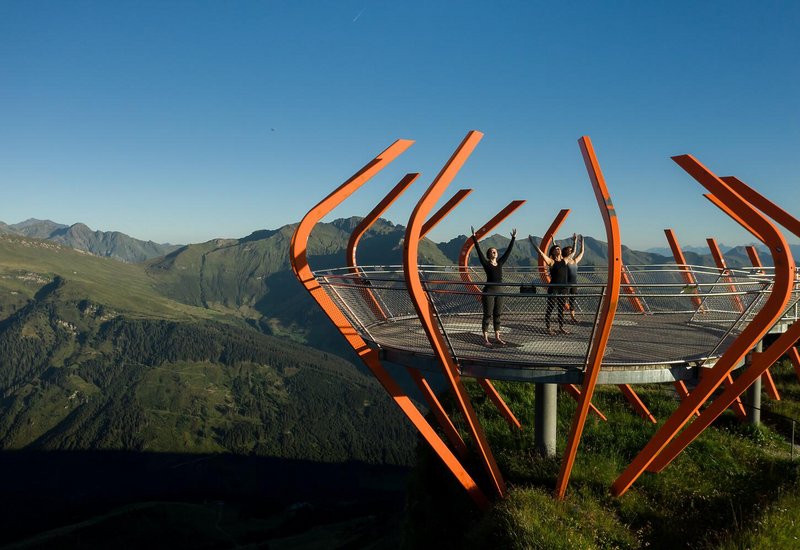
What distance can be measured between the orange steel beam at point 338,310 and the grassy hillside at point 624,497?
70.2 inches

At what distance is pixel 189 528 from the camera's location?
153m

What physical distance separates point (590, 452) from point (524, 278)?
11.3m

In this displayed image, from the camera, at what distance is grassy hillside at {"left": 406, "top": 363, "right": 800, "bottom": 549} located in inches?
441

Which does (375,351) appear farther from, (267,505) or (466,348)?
(267,505)

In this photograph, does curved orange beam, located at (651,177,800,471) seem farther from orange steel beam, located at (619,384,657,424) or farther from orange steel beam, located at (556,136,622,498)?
orange steel beam, located at (619,384,657,424)

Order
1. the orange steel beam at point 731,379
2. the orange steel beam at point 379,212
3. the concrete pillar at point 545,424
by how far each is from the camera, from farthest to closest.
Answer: the orange steel beam at point 731,379 → the orange steel beam at point 379,212 → the concrete pillar at point 545,424

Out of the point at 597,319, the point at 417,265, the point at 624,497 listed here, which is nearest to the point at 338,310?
the point at 417,265

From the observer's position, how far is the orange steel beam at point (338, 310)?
39.5ft

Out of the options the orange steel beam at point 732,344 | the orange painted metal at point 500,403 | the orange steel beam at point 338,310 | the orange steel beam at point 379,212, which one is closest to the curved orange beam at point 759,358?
the orange steel beam at point 732,344

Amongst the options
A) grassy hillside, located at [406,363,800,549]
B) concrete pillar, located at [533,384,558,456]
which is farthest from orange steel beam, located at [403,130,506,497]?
concrete pillar, located at [533,384,558,456]

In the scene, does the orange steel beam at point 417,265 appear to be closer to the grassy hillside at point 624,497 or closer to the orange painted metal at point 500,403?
the grassy hillside at point 624,497

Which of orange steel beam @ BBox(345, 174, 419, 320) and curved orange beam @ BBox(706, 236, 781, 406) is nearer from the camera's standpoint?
orange steel beam @ BBox(345, 174, 419, 320)

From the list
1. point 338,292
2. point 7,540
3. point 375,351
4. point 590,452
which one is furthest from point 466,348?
A: point 7,540

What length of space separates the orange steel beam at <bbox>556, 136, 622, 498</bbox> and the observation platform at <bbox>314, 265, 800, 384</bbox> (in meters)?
0.33
